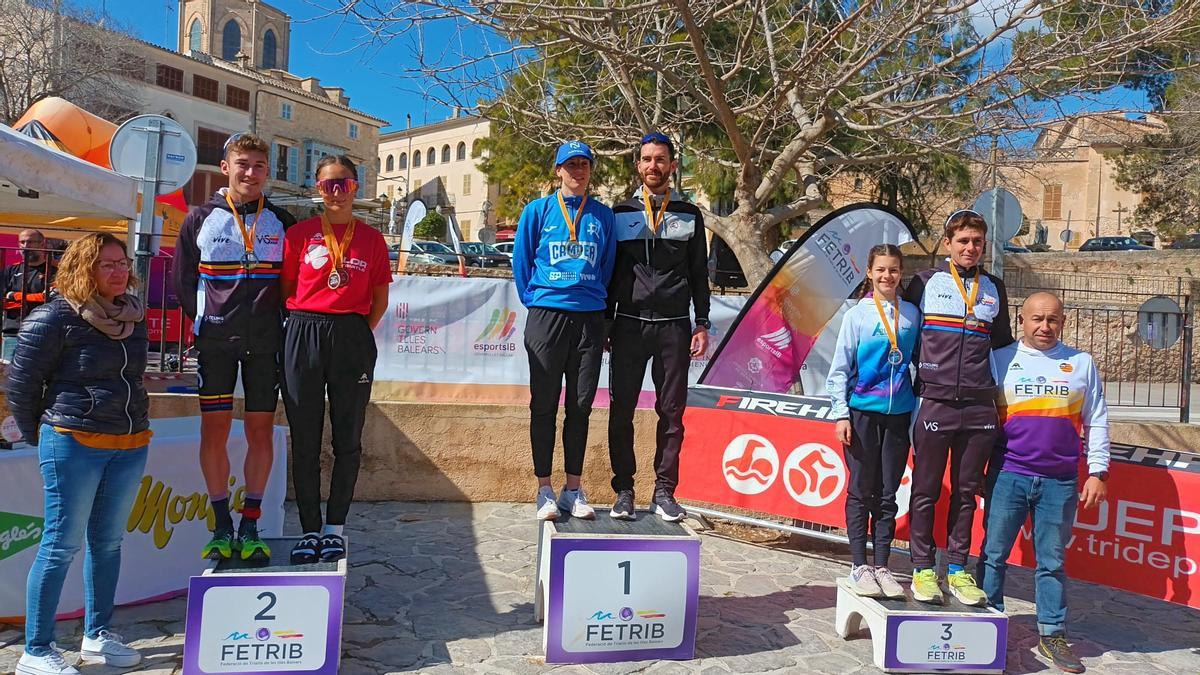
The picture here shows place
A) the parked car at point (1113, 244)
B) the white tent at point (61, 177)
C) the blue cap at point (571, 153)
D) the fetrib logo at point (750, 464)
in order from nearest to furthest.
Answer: the blue cap at point (571, 153) < the white tent at point (61, 177) < the fetrib logo at point (750, 464) < the parked car at point (1113, 244)

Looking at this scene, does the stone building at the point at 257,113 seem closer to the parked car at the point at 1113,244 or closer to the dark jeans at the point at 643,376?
the dark jeans at the point at 643,376

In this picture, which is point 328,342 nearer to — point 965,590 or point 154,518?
point 154,518

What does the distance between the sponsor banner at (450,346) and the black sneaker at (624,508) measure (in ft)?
11.5

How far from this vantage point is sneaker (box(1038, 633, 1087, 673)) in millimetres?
4008

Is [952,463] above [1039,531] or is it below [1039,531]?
above

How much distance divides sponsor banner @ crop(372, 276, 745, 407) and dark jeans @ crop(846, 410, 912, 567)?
3667 millimetres

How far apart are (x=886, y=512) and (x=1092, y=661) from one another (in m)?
1.28

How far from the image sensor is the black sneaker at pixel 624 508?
4227 mm

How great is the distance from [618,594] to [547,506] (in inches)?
22.3

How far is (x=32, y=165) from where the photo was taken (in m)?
5.80

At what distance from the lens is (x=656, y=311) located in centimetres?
432

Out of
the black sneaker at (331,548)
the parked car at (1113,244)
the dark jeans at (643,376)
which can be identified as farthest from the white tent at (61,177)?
the parked car at (1113,244)

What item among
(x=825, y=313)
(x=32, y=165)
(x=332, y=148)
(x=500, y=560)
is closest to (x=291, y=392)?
(x=500, y=560)

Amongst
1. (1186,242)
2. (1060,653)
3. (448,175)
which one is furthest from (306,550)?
(448,175)
